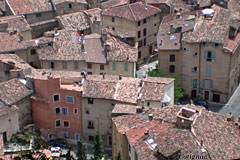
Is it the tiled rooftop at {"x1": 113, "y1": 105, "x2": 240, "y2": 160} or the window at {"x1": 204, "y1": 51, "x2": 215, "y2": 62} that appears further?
the window at {"x1": 204, "y1": 51, "x2": 215, "y2": 62}

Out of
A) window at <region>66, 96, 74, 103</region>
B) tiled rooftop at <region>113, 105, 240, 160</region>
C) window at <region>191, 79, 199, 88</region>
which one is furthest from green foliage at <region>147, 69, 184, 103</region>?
tiled rooftop at <region>113, 105, 240, 160</region>

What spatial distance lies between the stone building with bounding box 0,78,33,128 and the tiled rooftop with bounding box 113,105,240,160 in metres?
17.1

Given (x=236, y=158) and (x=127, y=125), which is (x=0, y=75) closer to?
(x=127, y=125)

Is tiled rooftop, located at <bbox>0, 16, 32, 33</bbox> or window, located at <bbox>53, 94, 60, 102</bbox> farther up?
tiled rooftop, located at <bbox>0, 16, 32, 33</bbox>

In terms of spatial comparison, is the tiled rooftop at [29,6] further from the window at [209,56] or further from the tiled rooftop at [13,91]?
the window at [209,56]

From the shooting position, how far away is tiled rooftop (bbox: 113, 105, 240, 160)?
171 feet

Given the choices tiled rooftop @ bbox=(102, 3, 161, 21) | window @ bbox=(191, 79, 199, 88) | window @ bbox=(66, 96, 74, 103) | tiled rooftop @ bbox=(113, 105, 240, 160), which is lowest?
tiled rooftop @ bbox=(113, 105, 240, 160)

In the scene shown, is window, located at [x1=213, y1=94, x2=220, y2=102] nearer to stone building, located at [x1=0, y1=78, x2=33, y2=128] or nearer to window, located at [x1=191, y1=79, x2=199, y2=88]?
window, located at [x1=191, y1=79, x2=199, y2=88]

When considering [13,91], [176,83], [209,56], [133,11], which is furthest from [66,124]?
[133,11]

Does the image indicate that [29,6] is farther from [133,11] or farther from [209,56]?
[209,56]

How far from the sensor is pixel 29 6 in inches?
3836

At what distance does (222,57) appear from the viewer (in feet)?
266

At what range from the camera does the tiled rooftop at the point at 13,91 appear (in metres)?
68.4

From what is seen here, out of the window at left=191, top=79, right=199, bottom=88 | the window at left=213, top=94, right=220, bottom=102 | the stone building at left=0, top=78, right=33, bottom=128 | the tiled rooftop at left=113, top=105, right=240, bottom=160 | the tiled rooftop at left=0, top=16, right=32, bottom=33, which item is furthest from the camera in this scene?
the tiled rooftop at left=0, top=16, right=32, bottom=33
